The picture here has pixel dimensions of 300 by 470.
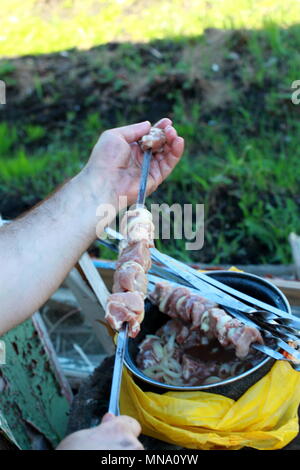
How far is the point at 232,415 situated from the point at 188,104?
3.61 m

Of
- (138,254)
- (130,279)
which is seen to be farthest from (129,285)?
(138,254)

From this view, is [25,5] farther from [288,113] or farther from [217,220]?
[217,220]

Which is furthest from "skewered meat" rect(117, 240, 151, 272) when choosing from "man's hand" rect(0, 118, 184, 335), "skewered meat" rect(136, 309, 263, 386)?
"skewered meat" rect(136, 309, 263, 386)

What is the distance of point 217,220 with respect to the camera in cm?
388

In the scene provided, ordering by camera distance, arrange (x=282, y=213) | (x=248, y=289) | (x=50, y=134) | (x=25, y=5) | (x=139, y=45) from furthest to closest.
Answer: (x=25, y=5) < (x=139, y=45) < (x=50, y=134) < (x=282, y=213) < (x=248, y=289)

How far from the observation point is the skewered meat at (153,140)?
7.44ft

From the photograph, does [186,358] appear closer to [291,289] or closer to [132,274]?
[132,274]

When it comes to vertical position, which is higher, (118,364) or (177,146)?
(177,146)

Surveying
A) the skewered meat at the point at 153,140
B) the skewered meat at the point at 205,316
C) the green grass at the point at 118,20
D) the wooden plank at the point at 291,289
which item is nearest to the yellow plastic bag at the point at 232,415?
the skewered meat at the point at 205,316

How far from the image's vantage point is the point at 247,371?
1.71 metres

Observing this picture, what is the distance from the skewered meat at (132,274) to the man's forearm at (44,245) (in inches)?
6.7

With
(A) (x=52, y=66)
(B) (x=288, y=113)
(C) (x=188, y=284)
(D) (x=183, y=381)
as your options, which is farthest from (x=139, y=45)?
(D) (x=183, y=381)

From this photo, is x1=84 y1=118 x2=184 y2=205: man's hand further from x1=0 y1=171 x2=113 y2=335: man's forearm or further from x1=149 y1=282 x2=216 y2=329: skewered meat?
x1=149 y1=282 x2=216 y2=329: skewered meat

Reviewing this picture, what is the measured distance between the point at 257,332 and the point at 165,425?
1.43 feet
